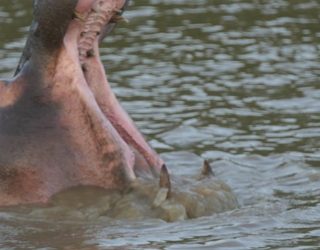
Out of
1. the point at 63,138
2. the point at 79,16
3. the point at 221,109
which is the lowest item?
the point at 221,109

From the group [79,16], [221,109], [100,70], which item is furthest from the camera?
[221,109]

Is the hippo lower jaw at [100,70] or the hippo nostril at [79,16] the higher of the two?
the hippo nostril at [79,16]

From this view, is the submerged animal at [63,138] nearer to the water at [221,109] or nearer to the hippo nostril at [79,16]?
the hippo nostril at [79,16]

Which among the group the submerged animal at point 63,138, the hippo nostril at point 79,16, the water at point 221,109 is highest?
the hippo nostril at point 79,16

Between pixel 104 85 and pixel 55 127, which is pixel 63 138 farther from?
pixel 104 85

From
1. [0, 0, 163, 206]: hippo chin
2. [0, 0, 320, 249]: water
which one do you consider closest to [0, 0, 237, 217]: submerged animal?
[0, 0, 163, 206]: hippo chin

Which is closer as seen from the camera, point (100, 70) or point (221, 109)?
point (100, 70)

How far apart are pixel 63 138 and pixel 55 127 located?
0.07 metres

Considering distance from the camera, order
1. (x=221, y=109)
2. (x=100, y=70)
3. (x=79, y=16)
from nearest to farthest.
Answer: (x=79, y=16), (x=100, y=70), (x=221, y=109)

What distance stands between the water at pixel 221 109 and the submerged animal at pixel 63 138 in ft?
0.40

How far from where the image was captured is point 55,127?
623 cm

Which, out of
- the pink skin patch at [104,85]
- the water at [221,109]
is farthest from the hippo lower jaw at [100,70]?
the water at [221,109]

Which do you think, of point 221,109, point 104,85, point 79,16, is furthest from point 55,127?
point 221,109

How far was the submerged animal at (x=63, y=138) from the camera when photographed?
242 inches
